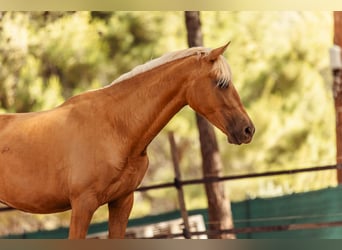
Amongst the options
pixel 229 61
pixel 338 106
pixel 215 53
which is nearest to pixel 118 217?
pixel 215 53

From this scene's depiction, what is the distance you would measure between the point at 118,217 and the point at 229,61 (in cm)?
320

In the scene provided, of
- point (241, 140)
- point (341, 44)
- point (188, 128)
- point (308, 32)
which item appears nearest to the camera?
point (241, 140)

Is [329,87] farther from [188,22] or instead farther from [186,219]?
[186,219]

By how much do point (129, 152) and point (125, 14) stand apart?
11.4ft

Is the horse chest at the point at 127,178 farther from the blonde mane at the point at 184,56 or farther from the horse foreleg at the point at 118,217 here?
the blonde mane at the point at 184,56

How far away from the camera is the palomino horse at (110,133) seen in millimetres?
3072

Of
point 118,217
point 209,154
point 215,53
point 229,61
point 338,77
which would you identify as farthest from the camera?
point 229,61

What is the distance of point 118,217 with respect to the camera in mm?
3236

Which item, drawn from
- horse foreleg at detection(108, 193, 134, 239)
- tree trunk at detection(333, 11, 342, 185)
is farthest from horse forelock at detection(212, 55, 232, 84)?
tree trunk at detection(333, 11, 342, 185)

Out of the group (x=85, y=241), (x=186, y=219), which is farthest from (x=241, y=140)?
(x=186, y=219)

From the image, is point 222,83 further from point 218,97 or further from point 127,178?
point 127,178

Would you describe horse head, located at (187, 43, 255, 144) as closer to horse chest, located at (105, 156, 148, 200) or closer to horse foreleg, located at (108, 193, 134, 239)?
horse chest, located at (105, 156, 148, 200)

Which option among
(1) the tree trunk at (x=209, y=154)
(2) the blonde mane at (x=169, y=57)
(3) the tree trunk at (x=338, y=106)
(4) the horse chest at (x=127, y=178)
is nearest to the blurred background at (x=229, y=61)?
(3) the tree trunk at (x=338, y=106)
